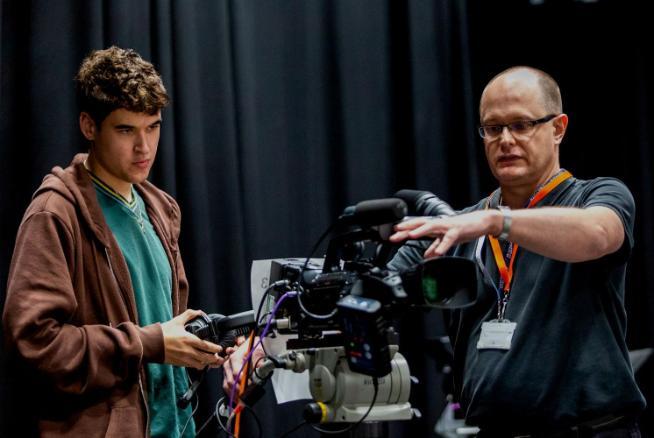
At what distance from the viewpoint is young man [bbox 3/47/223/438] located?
1709mm

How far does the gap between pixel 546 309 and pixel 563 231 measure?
10.2 inches

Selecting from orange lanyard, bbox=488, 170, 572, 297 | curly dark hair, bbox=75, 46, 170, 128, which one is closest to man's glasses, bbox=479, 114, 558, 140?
orange lanyard, bbox=488, 170, 572, 297

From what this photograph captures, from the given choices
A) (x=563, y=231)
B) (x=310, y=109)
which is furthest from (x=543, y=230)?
(x=310, y=109)

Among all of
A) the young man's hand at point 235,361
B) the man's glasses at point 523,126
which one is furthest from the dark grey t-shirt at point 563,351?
the young man's hand at point 235,361

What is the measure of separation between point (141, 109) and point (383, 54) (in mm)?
1432

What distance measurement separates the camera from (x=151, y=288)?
78.7 inches

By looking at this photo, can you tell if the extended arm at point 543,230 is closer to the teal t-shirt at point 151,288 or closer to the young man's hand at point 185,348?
the young man's hand at point 185,348

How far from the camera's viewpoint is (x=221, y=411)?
1687 mm

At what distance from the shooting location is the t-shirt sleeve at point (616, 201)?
5.44ft

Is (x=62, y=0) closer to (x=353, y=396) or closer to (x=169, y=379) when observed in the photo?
(x=169, y=379)

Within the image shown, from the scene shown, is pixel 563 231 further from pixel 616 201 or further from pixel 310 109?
pixel 310 109

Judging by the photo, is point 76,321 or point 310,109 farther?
point 310,109

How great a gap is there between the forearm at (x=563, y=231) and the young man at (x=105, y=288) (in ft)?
2.59

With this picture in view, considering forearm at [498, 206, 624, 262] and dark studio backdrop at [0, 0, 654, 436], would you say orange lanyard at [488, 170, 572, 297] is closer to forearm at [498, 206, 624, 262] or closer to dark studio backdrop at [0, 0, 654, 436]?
forearm at [498, 206, 624, 262]
